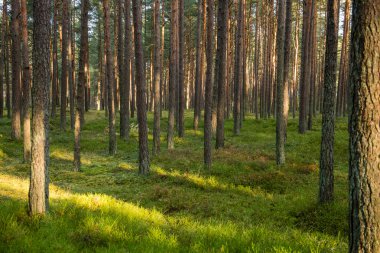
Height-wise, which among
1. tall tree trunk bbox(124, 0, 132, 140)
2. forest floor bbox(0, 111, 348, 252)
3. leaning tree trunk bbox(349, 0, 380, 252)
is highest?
tall tree trunk bbox(124, 0, 132, 140)

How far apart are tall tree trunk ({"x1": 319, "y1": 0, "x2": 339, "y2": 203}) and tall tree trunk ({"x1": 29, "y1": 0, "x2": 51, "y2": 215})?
6.40m

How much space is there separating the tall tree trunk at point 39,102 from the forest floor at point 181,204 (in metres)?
0.50

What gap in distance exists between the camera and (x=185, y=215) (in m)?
8.16

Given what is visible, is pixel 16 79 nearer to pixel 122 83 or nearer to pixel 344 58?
pixel 122 83

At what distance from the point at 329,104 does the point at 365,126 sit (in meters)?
4.86

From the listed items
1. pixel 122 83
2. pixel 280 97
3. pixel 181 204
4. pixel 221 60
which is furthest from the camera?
pixel 122 83

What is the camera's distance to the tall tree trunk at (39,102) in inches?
254

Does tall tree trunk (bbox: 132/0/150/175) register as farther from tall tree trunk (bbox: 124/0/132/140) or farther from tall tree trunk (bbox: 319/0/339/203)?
tall tree trunk (bbox: 319/0/339/203)

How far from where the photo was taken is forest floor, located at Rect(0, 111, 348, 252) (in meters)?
5.63

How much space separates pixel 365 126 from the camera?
3.49 m

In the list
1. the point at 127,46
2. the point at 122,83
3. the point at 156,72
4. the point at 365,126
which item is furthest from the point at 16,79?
the point at 365,126

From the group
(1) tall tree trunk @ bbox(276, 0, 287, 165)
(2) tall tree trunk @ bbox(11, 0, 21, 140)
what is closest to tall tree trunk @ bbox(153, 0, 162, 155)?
(1) tall tree trunk @ bbox(276, 0, 287, 165)

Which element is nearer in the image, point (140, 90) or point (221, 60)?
point (140, 90)

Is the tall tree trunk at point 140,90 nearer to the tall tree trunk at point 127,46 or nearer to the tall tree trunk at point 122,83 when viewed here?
the tall tree trunk at point 127,46
